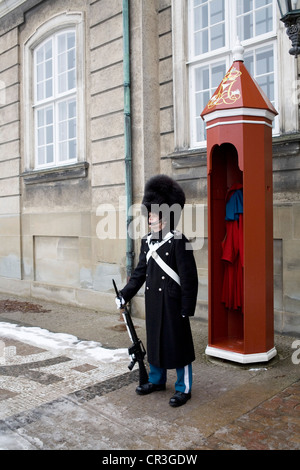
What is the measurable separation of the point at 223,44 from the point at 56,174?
3698 mm

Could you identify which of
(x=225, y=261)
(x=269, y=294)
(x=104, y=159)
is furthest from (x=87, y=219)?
(x=269, y=294)

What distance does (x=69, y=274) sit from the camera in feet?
27.4

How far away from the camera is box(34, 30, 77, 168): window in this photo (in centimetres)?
859

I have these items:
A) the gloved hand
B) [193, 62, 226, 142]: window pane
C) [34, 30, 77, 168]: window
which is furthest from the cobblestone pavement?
[34, 30, 77, 168]: window

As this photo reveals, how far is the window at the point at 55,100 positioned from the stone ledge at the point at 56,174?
30cm

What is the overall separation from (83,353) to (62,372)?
2.01 feet

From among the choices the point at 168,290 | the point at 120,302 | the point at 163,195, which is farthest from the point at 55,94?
the point at 168,290

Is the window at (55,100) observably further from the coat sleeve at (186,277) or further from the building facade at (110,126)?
the coat sleeve at (186,277)

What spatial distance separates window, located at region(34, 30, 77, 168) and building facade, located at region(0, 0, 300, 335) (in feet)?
0.09

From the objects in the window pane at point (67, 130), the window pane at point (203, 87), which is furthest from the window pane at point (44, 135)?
the window pane at point (203, 87)

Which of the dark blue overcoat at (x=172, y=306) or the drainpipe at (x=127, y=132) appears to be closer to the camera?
the dark blue overcoat at (x=172, y=306)

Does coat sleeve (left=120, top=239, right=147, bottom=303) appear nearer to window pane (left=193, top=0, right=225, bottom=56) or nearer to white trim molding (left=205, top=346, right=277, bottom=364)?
→ white trim molding (left=205, top=346, right=277, bottom=364)

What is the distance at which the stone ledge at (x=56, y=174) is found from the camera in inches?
311

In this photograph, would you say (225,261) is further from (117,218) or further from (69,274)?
(69,274)
